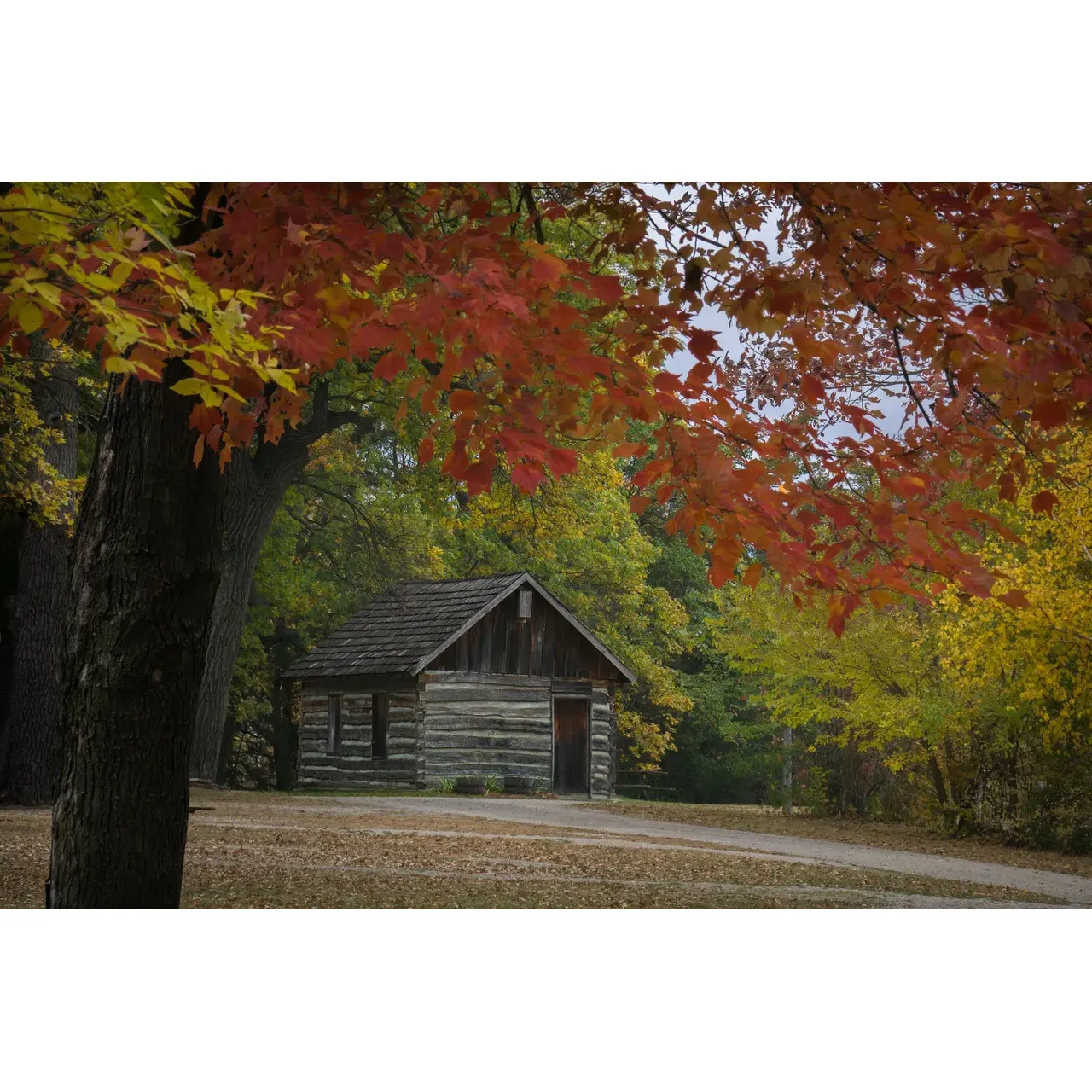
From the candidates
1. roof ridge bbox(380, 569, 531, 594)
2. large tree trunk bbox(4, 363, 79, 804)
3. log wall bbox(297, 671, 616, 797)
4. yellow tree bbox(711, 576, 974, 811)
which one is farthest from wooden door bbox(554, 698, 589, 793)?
large tree trunk bbox(4, 363, 79, 804)

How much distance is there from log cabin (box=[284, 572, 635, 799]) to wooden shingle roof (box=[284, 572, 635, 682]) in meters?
0.02

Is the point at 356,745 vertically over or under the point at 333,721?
under

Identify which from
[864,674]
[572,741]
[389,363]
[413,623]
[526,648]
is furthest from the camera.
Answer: [572,741]

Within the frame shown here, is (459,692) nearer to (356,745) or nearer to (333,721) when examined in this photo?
(356,745)

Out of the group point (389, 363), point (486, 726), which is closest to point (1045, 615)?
point (389, 363)

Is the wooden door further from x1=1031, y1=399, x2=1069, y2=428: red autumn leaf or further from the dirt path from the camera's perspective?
x1=1031, y1=399, x2=1069, y2=428: red autumn leaf

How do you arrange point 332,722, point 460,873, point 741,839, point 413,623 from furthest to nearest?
point 332,722 < point 413,623 < point 741,839 < point 460,873

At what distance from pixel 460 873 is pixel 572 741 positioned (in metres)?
11.5

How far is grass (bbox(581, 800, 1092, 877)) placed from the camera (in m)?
10.1

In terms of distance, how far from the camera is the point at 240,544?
12.1 meters

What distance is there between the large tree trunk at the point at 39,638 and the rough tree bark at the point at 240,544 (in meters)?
2.11

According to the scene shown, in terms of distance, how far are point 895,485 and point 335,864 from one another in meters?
4.81

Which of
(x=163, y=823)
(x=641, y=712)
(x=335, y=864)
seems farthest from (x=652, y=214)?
(x=641, y=712)

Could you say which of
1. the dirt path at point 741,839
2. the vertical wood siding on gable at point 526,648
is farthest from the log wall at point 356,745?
the dirt path at point 741,839
